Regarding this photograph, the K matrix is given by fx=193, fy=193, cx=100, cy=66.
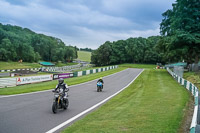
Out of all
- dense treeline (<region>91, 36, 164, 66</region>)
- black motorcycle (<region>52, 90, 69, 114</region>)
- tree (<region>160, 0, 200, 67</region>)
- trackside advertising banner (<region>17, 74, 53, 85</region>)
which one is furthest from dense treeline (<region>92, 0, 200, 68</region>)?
dense treeline (<region>91, 36, 164, 66</region>)

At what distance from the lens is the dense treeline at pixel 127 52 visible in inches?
4019

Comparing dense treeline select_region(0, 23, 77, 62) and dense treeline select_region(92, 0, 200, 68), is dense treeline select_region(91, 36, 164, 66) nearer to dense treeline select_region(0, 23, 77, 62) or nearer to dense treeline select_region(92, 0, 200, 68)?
dense treeline select_region(0, 23, 77, 62)

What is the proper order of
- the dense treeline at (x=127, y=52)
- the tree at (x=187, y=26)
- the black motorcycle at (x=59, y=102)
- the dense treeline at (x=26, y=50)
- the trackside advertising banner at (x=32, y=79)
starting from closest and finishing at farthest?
1. the black motorcycle at (x=59, y=102)
2. the trackside advertising banner at (x=32, y=79)
3. the tree at (x=187, y=26)
4. the dense treeline at (x=26, y=50)
5. the dense treeline at (x=127, y=52)

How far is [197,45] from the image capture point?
113 ft

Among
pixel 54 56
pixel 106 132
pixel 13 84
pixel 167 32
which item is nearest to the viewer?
pixel 106 132

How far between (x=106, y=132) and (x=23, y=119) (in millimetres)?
3642

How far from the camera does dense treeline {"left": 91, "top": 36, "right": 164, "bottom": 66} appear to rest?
10207 cm

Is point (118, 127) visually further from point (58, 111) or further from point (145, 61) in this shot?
point (145, 61)

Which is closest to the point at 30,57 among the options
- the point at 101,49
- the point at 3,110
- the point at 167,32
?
the point at 101,49

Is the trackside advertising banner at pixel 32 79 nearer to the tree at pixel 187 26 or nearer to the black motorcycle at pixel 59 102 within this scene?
the black motorcycle at pixel 59 102

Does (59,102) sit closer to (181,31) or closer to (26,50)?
(181,31)

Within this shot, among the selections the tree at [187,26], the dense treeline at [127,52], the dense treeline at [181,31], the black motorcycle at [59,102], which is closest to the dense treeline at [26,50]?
the dense treeline at [127,52]

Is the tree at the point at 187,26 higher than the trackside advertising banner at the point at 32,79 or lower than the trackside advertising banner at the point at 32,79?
higher

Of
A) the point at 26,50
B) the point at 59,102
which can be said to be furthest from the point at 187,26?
the point at 26,50
